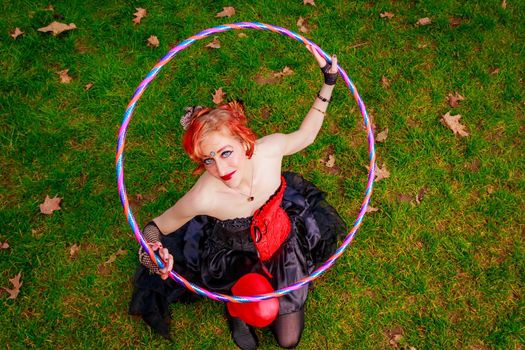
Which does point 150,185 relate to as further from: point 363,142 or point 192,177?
point 363,142

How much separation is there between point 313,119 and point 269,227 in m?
0.98

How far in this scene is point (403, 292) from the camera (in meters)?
4.75

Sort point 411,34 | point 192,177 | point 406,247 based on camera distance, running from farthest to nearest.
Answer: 1. point 411,34
2. point 192,177
3. point 406,247

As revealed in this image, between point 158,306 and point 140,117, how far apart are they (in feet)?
7.84

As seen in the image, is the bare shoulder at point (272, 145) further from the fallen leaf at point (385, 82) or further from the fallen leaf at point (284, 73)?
the fallen leaf at point (385, 82)

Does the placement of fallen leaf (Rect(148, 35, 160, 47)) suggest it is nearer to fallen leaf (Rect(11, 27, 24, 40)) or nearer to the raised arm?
fallen leaf (Rect(11, 27, 24, 40))

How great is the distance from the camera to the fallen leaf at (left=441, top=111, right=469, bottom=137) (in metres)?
5.55

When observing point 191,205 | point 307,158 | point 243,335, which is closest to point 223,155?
point 191,205

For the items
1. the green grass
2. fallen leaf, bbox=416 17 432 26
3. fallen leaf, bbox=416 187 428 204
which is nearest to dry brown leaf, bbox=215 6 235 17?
the green grass

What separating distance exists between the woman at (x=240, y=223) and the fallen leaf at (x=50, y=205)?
145 centimetres

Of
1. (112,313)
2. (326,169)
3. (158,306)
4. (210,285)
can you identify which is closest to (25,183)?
(112,313)

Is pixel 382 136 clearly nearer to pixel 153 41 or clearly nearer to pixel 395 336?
pixel 395 336

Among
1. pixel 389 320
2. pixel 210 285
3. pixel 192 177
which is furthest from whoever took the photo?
pixel 192 177

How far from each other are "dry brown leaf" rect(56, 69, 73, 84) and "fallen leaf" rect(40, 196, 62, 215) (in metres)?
1.66
